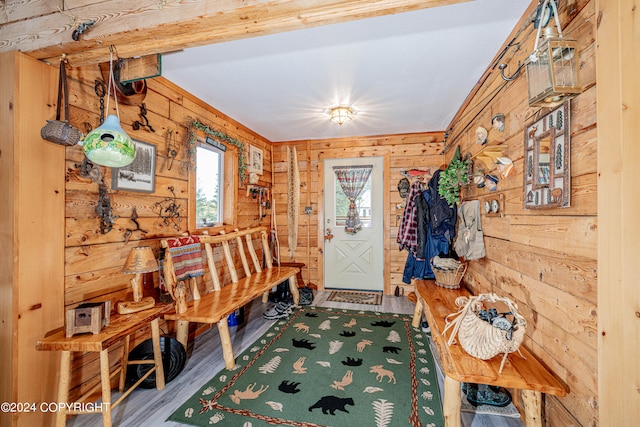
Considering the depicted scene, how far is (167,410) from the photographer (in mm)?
1666

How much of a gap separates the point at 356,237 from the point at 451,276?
1.76 m

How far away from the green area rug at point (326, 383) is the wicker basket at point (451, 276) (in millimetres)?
561

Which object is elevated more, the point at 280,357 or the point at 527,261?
the point at 527,261

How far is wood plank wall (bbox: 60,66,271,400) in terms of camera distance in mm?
1673

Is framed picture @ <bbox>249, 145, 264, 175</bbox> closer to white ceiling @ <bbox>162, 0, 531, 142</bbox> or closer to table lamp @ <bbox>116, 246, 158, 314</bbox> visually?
white ceiling @ <bbox>162, 0, 531, 142</bbox>

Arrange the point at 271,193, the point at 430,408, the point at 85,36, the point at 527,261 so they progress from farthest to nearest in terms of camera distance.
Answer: the point at 271,193 < the point at 430,408 < the point at 527,261 < the point at 85,36

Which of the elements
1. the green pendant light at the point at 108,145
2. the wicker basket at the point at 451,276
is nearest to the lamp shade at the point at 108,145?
the green pendant light at the point at 108,145

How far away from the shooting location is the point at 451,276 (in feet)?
8.36

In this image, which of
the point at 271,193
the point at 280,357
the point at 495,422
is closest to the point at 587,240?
the point at 495,422

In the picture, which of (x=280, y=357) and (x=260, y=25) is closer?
(x=260, y=25)

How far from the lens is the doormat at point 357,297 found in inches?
145

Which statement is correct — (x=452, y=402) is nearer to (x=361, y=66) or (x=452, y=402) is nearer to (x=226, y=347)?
(x=226, y=347)

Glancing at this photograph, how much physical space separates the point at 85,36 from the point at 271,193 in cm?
315

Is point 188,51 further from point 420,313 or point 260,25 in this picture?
point 420,313
